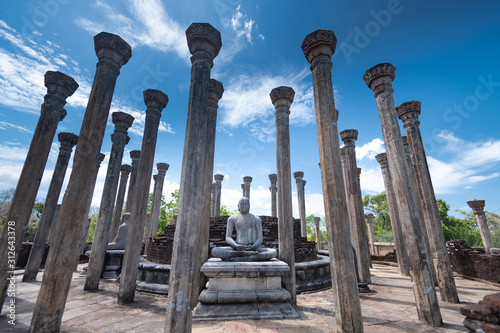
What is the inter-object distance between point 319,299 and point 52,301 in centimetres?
582

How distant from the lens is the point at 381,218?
115 ft

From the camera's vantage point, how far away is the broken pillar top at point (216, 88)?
6611mm

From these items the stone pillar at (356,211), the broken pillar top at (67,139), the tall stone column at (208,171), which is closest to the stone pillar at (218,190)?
the broken pillar top at (67,139)

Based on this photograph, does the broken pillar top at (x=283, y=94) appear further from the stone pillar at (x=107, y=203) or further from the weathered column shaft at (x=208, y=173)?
the stone pillar at (x=107, y=203)

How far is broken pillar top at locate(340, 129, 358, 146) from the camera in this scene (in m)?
8.64

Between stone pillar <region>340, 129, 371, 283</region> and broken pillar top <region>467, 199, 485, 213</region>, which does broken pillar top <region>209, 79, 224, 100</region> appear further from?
broken pillar top <region>467, 199, 485, 213</region>

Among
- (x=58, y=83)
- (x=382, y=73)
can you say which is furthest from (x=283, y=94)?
(x=58, y=83)

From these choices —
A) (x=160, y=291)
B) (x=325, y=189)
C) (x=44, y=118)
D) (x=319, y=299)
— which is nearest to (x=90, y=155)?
(x=44, y=118)

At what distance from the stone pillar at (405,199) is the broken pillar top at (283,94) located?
Answer: 2125 millimetres

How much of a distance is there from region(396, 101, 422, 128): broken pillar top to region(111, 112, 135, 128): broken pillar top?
369 inches

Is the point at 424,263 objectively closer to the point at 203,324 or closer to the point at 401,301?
the point at 401,301

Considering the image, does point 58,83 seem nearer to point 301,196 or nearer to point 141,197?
point 141,197

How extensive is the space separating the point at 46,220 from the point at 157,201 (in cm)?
841

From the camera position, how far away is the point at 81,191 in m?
3.56
